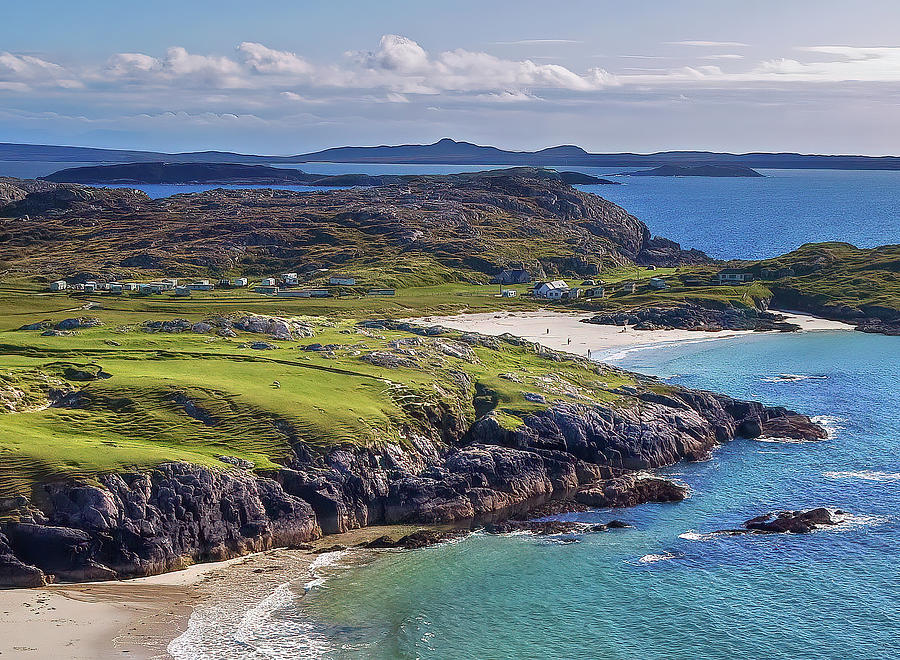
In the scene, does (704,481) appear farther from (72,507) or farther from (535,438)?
(72,507)

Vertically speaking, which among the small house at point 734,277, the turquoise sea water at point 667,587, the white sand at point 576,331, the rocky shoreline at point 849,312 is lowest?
the turquoise sea water at point 667,587

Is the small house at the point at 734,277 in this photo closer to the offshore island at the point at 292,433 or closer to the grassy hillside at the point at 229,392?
the offshore island at the point at 292,433

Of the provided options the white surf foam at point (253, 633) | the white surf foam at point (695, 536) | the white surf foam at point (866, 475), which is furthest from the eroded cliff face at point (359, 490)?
the white surf foam at point (866, 475)

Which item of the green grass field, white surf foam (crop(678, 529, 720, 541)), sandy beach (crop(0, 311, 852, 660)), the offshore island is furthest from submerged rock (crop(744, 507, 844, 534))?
sandy beach (crop(0, 311, 852, 660))

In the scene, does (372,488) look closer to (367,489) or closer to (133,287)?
(367,489)

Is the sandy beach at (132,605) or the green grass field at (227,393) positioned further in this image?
the green grass field at (227,393)

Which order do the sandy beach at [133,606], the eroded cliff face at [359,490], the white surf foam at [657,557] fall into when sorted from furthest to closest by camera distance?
the white surf foam at [657,557] → the eroded cliff face at [359,490] → the sandy beach at [133,606]
